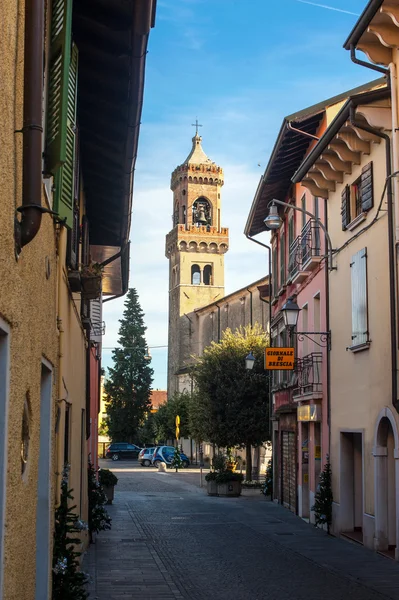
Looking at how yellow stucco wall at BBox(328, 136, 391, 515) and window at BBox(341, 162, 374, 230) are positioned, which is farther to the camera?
window at BBox(341, 162, 374, 230)

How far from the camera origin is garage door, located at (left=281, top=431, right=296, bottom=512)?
24281mm

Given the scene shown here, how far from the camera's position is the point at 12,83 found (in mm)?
4316

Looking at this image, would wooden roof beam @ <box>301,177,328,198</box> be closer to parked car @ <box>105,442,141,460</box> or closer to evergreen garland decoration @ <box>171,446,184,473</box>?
evergreen garland decoration @ <box>171,446,184,473</box>

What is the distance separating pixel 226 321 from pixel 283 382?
4669cm

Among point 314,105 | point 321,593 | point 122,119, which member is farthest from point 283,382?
point 122,119

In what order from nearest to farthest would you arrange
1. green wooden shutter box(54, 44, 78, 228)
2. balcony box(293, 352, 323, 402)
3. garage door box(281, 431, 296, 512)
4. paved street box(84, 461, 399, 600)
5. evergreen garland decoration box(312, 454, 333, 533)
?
green wooden shutter box(54, 44, 78, 228) < paved street box(84, 461, 399, 600) < evergreen garland decoration box(312, 454, 333, 533) < balcony box(293, 352, 323, 402) < garage door box(281, 431, 296, 512)

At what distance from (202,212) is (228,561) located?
79163mm

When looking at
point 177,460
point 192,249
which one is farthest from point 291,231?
point 192,249

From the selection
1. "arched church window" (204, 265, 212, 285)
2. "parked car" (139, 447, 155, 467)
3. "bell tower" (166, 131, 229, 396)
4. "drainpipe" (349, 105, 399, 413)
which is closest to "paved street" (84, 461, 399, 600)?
"drainpipe" (349, 105, 399, 413)

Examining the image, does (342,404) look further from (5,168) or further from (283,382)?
(5,168)

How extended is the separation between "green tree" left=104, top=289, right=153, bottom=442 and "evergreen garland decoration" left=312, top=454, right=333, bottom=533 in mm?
63524

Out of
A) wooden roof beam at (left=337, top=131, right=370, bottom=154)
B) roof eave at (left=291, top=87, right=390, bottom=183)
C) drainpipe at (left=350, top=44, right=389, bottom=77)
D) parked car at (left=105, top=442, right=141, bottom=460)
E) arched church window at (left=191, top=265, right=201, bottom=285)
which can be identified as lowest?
parked car at (left=105, top=442, right=141, bottom=460)

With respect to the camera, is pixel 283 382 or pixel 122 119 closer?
pixel 122 119

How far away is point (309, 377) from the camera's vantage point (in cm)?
2105
